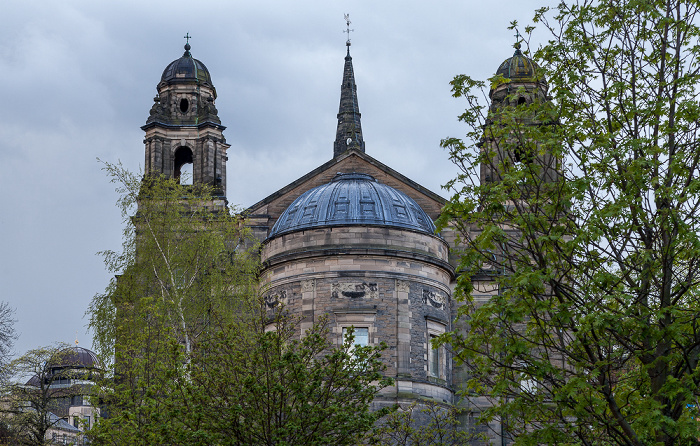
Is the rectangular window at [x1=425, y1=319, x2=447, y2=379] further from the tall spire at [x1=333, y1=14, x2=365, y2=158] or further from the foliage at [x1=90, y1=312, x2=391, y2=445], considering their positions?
the tall spire at [x1=333, y1=14, x2=365, y2=158]

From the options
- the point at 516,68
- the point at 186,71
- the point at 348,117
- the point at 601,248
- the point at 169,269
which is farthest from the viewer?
the point at 348,117

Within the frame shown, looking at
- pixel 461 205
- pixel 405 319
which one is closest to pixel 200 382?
pixel 461 205

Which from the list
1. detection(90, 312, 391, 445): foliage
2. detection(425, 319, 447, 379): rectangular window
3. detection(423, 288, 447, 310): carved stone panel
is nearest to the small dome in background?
detection(423, 288, 447, 310): carved stone panel

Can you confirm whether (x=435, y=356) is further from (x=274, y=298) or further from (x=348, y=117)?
(x=348, y=117)

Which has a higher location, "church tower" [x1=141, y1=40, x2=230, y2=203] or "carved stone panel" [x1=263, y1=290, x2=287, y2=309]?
"church tower" [x1=141, y1=40, x2=230, y2=203]

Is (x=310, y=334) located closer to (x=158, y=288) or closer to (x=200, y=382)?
(x=200, y=382)

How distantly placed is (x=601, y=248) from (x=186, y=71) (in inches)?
1245

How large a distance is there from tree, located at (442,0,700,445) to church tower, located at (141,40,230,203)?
2653 centimetres

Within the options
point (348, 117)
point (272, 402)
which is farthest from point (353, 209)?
point (348, 117)

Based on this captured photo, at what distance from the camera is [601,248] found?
1488 cm

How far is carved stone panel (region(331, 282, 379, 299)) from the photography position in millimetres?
Result: 34094

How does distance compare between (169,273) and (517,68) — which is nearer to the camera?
(169,273)

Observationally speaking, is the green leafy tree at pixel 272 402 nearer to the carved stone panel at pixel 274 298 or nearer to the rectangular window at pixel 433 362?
the carved stone panel at pixel 274 298

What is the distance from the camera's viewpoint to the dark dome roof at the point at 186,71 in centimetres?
4369
